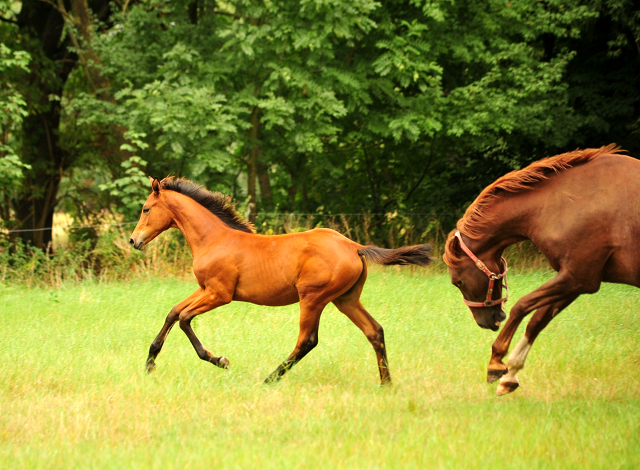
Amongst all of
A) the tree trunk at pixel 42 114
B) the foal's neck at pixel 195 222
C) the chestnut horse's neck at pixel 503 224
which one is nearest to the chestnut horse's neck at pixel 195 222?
the foal's neck at pixel 195 222

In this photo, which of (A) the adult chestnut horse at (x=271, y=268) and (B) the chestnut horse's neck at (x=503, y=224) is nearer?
(B) the chestnut horse's neck at (x=503, y=224)

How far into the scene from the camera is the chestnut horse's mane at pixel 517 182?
5.62 m

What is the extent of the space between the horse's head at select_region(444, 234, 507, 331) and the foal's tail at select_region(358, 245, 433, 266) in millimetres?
231

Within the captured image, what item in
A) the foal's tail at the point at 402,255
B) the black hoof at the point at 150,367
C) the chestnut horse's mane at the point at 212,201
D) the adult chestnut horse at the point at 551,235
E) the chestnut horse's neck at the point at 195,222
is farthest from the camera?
the chestnut horse's mane at the point at 212,201

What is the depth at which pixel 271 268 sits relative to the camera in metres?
6.18

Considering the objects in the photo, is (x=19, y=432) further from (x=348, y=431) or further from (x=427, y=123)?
(x=427, y=123)

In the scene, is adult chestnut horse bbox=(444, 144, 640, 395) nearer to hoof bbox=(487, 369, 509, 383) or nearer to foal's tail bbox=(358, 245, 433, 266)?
hoof bbox=(487, 369, 509, 383)

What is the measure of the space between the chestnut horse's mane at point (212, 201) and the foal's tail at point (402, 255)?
1.41 meters

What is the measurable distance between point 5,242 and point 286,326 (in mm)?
8450

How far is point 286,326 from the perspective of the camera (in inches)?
329

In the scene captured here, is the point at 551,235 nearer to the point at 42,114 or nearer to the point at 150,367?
the point at 150,367

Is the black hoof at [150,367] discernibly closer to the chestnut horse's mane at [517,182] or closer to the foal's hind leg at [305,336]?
the foal's hind leg at [305,336]

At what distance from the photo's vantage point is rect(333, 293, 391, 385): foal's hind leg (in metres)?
5.96

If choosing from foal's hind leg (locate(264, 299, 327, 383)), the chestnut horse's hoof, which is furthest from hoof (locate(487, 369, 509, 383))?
the chestnut horse's hoof
